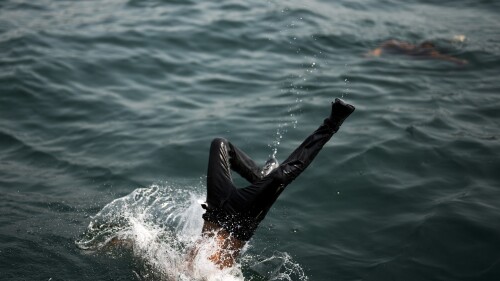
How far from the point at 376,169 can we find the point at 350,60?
5377mm

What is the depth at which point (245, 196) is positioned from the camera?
6.28 metres

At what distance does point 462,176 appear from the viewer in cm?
873

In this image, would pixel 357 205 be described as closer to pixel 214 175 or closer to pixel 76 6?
pixel 214 175

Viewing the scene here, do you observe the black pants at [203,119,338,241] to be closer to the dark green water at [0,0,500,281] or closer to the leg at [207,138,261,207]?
the leg at [207,138,261,207]

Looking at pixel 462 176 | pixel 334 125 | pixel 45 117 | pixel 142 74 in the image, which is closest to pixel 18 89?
pixel 45 117

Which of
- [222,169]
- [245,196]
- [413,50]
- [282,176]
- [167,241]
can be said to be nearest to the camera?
[282,176]

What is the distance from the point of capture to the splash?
252 inches

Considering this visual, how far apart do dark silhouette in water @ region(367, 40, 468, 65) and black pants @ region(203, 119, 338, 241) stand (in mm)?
8356

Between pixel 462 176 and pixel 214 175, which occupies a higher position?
pixel 214 175

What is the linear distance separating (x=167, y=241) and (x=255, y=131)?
12.2 ft

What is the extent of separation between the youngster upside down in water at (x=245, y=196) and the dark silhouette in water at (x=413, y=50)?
8256 millimetres

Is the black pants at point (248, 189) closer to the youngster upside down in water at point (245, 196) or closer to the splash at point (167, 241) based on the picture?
the youngster upside down in water at point (245, 196)

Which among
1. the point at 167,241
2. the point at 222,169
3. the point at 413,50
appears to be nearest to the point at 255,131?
the point at 167,241

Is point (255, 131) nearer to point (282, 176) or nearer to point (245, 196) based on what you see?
point (245, 196)
